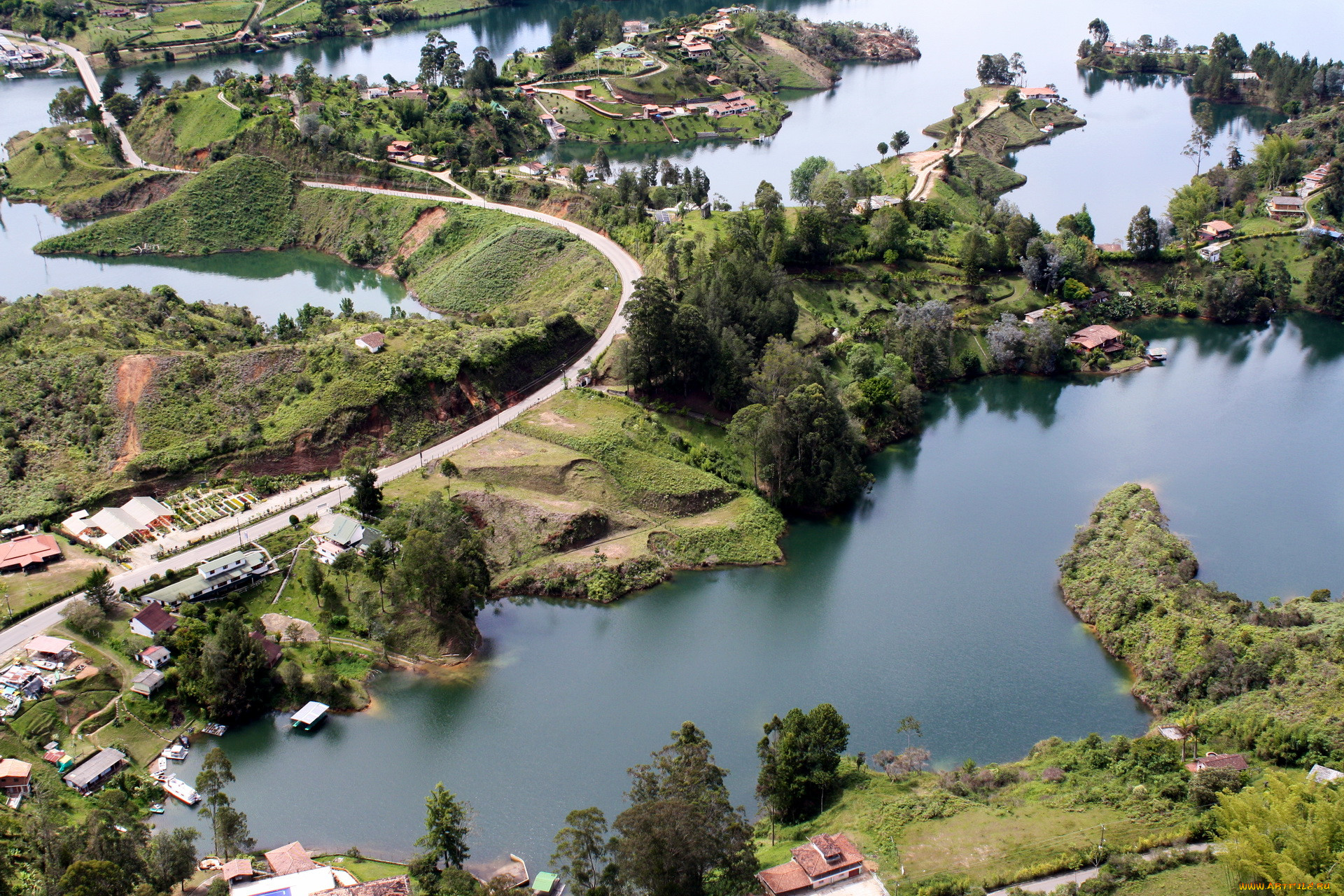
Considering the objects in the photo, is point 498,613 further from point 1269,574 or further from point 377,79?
point 377,79

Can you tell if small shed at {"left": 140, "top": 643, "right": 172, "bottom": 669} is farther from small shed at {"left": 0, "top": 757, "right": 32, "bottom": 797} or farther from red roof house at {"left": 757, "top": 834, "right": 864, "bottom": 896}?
red roof house at {"left": 757, "top": 834, "right": 864, "bottom": 896}

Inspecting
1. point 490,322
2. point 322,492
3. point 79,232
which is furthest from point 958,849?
point 79,232

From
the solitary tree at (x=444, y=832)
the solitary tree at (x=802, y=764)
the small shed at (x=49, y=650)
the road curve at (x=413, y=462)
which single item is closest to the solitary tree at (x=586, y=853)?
the solitary tree at (x=444, y=832)

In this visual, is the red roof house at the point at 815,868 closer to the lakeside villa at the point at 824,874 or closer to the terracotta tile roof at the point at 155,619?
the lakeside villa at the point at 824,874

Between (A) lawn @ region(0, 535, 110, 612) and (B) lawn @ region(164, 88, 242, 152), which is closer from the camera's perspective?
(A) lawn @ region(0, 535, 110, 612)

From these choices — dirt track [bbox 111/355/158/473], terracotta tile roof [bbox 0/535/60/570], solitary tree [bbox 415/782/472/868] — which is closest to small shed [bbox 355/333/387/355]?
dirt track [bbox 111/355/158/473]
